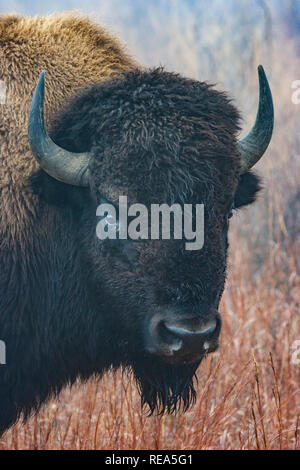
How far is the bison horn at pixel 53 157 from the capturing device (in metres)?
3.18

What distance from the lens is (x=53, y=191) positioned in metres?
3.33

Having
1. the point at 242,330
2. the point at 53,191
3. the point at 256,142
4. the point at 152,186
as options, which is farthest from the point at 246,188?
the point at 242,330

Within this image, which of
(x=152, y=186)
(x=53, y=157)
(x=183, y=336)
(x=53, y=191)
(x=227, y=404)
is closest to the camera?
(x=183, y=336)

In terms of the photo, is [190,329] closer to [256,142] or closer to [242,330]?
[256,142]

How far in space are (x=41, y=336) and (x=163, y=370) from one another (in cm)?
67

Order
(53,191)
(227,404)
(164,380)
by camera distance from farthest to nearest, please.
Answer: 1. (227,404)
2. (164,380)
3. (53,191)

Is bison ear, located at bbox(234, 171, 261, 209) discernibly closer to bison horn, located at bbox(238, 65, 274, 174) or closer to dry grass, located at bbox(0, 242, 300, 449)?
bison horn, located at bbox(238, 65, 274, 174)

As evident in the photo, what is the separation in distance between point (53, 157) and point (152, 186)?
1.79 feet

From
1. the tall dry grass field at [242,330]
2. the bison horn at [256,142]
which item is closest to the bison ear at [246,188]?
the bison horn at [256,142]

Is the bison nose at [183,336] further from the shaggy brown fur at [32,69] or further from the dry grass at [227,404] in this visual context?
the shaggy brown fur at [32,69]

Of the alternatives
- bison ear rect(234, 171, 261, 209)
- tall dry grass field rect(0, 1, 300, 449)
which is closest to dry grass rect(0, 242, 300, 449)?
tall dry grass field rect(0, 1, 300, 449)

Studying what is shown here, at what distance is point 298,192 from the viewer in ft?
26.0

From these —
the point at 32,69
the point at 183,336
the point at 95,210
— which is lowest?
the point at 183,336

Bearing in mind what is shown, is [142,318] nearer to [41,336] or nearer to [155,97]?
[41,336]
